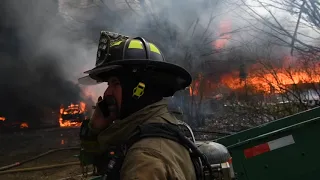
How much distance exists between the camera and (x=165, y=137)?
1.21 meters

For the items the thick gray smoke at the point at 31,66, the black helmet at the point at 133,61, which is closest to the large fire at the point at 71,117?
the thick gray smoke at the point at 31,66

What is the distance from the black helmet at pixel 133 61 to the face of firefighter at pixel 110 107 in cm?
6

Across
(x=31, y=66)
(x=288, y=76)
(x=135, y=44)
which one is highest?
(x=31, y=66)

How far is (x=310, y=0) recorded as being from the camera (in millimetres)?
5781

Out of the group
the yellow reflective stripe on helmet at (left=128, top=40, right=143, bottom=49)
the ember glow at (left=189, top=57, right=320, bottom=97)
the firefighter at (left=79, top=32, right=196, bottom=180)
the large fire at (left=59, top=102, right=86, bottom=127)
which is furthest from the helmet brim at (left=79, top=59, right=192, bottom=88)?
the large fire at (left=59, top=102, right=86, bottom=127)

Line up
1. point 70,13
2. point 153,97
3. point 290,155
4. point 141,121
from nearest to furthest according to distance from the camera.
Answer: point 141,121 → point 153,97 → point 290,155 → point 70,13

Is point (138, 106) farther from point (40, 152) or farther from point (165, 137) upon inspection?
point (40, 152)

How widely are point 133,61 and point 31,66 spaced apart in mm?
18966

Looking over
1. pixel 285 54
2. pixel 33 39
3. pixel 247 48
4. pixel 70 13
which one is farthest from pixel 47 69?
pixel 285 54

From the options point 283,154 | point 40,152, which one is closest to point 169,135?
point 283,154

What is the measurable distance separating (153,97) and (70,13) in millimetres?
16524

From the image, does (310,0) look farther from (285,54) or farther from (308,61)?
(285,54)

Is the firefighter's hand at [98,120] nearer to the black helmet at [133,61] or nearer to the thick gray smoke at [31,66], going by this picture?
the black helmet at [133,61]

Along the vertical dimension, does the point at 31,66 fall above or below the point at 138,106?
above
